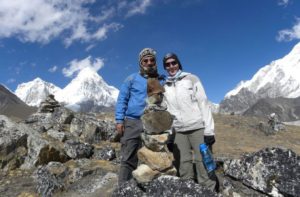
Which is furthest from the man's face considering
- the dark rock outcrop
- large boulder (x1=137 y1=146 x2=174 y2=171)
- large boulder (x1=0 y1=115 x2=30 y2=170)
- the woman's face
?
large boulder (x1=0 y1=115 x2=30 y2=170)

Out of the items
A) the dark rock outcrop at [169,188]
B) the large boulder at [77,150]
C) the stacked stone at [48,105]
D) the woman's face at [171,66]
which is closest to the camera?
the dark rock outcrop at [169,188]

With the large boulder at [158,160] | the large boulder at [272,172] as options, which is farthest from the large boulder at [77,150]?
the large boulder at [158,160]

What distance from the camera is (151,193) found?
9.19 m

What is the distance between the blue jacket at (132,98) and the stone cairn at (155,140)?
289 mm

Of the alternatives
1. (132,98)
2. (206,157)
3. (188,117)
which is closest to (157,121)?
(188,117)

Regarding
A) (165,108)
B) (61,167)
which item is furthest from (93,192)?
(165,108)

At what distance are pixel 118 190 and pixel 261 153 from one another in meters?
4.08

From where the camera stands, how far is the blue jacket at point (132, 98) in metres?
9.66

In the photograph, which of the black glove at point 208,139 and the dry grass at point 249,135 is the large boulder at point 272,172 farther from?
the dry grass at point 249,135

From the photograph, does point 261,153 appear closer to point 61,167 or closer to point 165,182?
point 165,182

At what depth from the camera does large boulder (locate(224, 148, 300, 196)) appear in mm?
10188

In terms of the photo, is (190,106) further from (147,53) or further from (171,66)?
(147,53)

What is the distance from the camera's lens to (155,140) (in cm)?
929

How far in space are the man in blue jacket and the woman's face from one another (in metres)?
0.46
